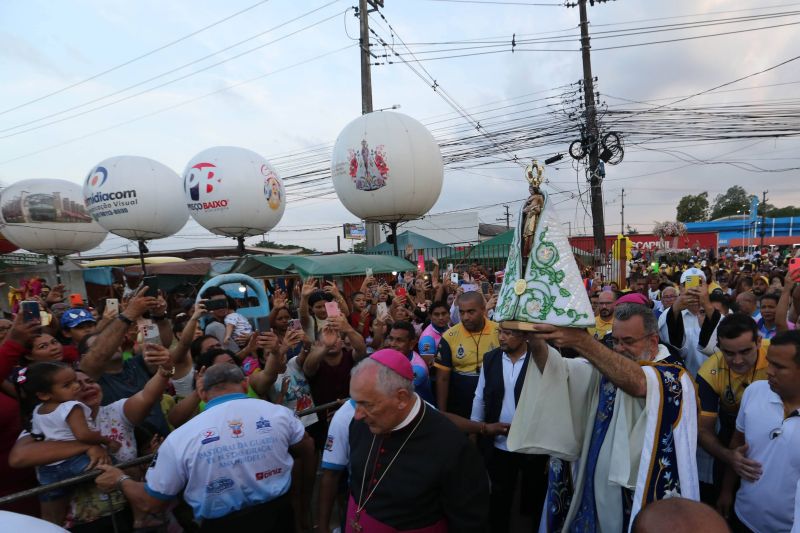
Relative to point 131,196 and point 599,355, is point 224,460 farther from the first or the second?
point 131,196

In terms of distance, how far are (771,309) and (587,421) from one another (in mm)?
4326

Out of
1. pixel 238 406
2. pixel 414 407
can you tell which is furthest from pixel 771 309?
pixel 238 406

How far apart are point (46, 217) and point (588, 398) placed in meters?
12.8

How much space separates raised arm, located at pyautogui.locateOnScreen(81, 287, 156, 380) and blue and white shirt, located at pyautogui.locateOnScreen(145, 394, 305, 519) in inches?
47.7

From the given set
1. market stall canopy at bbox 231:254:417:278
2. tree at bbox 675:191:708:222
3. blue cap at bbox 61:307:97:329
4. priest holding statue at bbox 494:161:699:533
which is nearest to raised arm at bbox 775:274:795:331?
priest holding statue at bbox 494:161:699:533

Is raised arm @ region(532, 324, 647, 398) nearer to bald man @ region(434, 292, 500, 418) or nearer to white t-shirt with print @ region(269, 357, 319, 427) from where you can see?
bald man @ region(434, 292, 500, 418)

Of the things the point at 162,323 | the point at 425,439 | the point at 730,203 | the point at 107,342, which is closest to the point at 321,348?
the point at 107,342

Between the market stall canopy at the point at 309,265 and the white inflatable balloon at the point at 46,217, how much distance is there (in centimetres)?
501

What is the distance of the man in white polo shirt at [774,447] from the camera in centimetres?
228

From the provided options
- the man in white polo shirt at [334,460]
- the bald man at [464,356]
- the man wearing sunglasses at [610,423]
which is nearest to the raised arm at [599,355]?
the man wearing sunglasses at [610,423]

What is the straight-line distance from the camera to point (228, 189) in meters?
8.73

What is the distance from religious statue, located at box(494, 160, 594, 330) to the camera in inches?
73.4

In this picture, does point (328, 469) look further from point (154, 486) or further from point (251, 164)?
point (251, 164)

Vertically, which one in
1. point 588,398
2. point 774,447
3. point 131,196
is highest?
point 131,196
